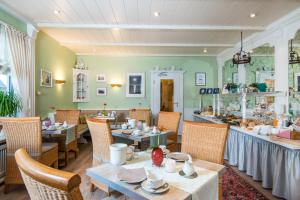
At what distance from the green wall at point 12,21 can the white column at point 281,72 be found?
4681 millimetres

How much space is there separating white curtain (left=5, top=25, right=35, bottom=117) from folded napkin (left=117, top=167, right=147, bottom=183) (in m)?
3.00

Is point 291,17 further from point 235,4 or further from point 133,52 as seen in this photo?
point 133,52

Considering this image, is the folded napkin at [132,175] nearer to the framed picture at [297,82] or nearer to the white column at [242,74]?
the framed picture at [297,82]

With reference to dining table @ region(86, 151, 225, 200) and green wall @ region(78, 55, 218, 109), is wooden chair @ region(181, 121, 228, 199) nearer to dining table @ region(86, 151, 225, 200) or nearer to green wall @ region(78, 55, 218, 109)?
dining table @ region(86, 151, 225, 200)

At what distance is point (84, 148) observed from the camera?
4891mm

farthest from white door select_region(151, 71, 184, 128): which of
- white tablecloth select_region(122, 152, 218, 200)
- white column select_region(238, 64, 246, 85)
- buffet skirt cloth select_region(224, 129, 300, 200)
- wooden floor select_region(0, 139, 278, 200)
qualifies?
white tablecloth select_region(122, 152, 218, 200)

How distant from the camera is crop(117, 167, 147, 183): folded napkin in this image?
1176 mm

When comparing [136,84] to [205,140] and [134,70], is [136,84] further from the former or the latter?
[205,140]

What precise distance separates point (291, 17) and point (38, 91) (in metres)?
4.86

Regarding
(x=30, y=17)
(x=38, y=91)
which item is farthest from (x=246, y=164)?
(x=30, y=17)

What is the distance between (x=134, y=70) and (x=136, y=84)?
466mm

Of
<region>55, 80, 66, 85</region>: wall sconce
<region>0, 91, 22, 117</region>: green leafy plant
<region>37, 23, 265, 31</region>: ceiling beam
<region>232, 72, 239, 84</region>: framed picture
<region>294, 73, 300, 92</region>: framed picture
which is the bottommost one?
<region>0, 91, 22, 117</region>: green leafy plant

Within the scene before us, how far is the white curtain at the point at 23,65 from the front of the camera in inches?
128

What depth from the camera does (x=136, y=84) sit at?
6.49 metres
